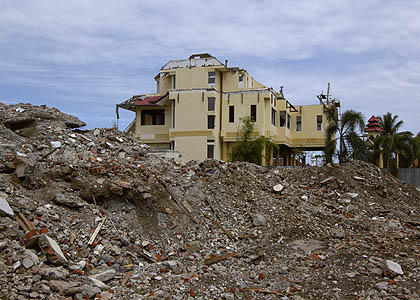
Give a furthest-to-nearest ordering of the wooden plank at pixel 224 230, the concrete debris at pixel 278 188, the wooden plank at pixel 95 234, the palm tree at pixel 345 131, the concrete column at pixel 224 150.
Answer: the concrete column at pixel 224 150 < the palm tree at pixel 345 131 < the concrete debris at pixel 278 188 < the wooden plank at pixel 224 230 < the wooden plank at pixel 95 234

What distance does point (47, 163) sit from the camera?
13023 mm

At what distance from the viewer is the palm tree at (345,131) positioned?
28766mm

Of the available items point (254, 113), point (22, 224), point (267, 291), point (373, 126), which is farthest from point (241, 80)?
point (267, 291)

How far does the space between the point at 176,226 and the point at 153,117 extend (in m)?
25.4

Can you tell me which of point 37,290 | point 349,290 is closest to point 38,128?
point 37,290

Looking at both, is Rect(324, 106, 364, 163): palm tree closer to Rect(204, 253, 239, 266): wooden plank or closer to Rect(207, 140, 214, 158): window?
Rect(207, 140, 214, 158): window

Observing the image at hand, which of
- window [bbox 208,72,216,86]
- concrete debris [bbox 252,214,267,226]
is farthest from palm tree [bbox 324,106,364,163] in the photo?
concrete debris [bbox 252,214,267,226]

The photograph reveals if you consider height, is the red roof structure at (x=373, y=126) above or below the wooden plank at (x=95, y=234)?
above

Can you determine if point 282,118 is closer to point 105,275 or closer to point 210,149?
point 210,149

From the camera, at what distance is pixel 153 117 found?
37.6m

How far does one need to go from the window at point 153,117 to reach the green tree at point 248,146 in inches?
305

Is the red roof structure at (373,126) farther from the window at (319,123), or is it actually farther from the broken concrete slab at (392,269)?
the broken concrete slab at (392,269)

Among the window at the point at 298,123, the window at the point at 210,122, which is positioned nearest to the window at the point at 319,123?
the window at the point at 298,123

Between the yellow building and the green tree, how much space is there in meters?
0.99
